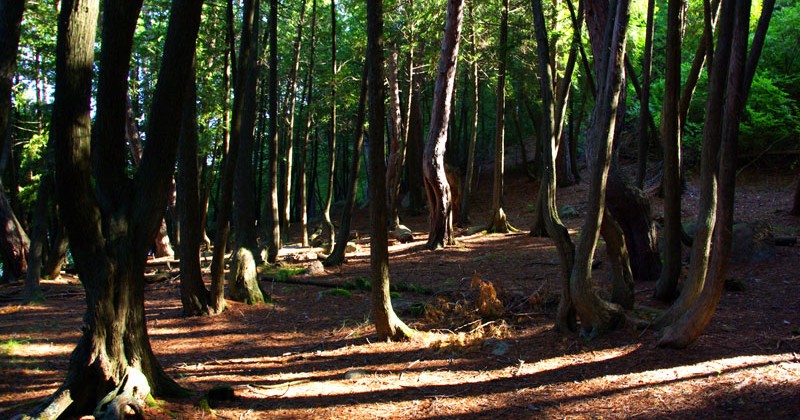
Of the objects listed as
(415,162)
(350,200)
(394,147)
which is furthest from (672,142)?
(415,162)

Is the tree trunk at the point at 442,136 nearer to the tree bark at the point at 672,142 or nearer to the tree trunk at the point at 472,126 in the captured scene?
the tree trunk at the point at 472,126

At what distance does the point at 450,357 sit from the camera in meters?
6.12

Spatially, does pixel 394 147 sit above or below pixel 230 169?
above

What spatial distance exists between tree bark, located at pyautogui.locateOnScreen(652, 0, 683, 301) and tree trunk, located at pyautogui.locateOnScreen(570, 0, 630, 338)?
1.39 meters

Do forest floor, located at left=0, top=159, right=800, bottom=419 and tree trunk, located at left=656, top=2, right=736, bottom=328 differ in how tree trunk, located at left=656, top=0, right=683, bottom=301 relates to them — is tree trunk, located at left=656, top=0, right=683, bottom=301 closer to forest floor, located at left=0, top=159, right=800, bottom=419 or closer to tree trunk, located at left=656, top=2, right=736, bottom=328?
forest floor, located at left=0, top=159, right=800, bottom=419

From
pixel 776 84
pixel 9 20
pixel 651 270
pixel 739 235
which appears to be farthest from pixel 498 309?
pixel 776 84

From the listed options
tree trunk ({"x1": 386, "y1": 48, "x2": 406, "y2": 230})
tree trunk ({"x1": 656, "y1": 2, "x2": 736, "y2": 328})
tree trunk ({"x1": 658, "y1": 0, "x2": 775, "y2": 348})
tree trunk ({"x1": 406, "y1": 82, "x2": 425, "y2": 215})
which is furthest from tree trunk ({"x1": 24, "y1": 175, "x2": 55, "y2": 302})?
tree trunk ({"x1": 406, "y1": 82, "x2": 425, "y2": 215})

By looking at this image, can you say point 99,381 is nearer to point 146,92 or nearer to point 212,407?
point 212,407

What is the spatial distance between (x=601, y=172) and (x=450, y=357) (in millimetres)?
2552

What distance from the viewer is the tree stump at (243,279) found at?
9.66 metres

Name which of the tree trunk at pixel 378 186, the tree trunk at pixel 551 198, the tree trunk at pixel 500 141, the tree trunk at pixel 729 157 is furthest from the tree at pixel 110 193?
the tree trunk at pixel 500 141

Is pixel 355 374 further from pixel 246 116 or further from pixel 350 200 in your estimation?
pixel 350 200

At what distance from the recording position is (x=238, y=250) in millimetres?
9742

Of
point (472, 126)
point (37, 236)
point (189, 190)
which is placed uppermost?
point (472, 126)
